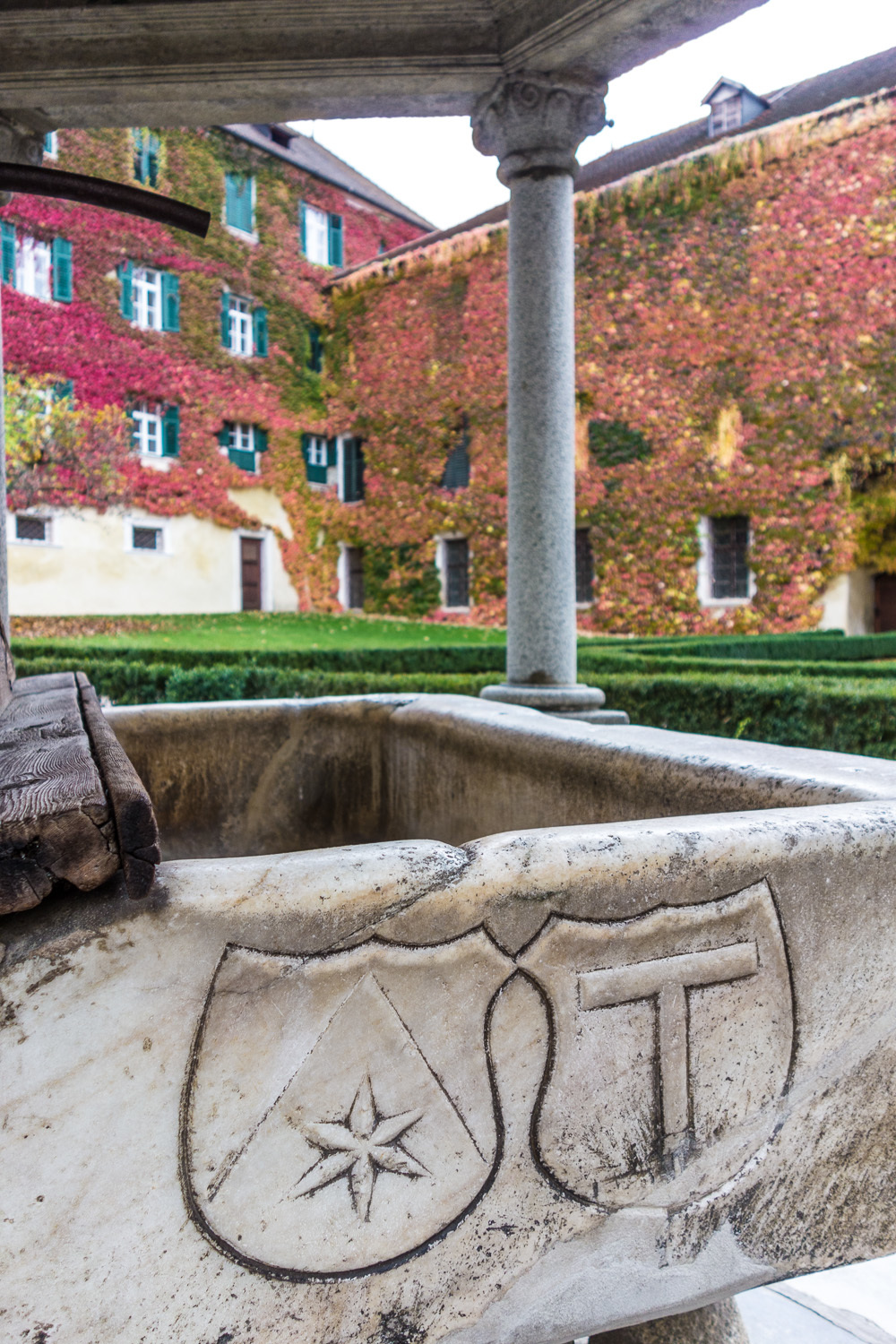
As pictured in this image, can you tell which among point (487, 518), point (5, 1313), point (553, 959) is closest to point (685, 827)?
point (553, 959)

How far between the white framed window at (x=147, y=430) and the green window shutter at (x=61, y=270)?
2.36 meters

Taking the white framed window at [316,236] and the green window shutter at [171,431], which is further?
the white framed window at [316,236]

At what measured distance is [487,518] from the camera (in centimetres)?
1817

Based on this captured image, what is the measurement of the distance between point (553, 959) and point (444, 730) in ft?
4.27

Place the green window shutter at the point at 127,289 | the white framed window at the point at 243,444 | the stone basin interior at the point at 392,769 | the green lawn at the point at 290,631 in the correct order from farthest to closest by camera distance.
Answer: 1. the white framed window at the point at 243,444
2. the green window shutter at the point at 127,289
3. the green lawn at the point at 290,631
4. the stone basin interior at the point at 392,769

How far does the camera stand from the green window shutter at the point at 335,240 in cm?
2117

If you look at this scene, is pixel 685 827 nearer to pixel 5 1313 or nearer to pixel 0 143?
pixel 5 1313

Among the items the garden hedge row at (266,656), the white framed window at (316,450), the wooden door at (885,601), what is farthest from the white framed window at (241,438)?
the wooden door at (885,601)

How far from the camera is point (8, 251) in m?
15.8

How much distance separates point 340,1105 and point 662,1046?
375mm

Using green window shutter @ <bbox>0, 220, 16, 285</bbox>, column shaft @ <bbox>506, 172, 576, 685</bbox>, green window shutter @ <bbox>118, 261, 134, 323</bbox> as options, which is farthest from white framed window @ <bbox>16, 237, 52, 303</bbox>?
column shaft @ <bbox>506, 172, 576, 685</bbox>

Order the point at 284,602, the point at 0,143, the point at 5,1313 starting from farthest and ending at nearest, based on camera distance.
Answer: the point at 284,602 → the point at 0,143 → the point at 5,1313

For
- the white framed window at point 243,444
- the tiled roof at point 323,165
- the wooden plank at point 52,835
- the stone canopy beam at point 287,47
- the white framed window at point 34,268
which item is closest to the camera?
the wooden plank at point 52,835

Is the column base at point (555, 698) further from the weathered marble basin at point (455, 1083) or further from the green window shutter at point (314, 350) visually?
the green window shutter at point (314, 350)
